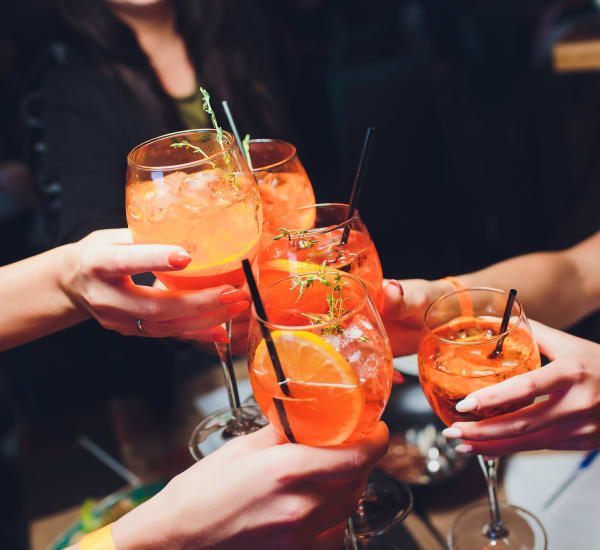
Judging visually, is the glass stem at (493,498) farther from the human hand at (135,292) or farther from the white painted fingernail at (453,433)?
the human hand at (135,292)

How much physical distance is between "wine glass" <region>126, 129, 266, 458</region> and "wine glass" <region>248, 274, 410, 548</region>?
0.13 meters

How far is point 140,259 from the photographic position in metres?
0.88

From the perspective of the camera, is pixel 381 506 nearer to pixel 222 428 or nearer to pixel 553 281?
pixel 222 428

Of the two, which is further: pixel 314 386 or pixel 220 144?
pixel 220 144

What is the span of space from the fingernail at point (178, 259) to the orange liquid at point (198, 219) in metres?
0.06

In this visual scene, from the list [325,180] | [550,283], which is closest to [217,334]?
[550,283]

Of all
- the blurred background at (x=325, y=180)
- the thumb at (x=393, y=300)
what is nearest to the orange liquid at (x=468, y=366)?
the thumb at (x=393, y=300)

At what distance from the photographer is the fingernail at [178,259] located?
2.87ft

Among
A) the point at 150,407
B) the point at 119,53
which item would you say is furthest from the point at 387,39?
the point at 150,407

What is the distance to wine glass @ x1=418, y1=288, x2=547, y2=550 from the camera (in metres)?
0.98

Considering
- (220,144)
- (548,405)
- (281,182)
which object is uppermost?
(220,144)

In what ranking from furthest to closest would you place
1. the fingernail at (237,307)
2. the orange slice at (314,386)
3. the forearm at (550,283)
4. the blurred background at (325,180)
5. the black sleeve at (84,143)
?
the black sleeve at (84,143) < the blurred background at (325,180) < the forearm at (550,283) < the fingernail at (237,307) < the orange slice at (314,386)

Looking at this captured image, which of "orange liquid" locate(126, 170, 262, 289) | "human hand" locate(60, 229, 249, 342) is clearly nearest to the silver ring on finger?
"human hand" locate(60, 229, 249, 342)

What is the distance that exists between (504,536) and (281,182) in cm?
78
